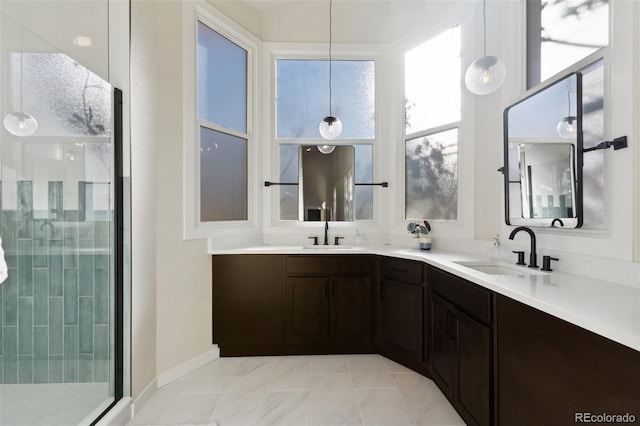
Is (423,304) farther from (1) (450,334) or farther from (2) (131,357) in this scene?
(2) (131,357)

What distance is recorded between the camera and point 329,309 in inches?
101

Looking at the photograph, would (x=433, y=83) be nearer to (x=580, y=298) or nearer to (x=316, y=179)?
(x=316, y=179)

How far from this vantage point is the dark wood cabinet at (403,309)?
2232 mm

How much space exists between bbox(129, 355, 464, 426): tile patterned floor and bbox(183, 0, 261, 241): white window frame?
1.14 metres

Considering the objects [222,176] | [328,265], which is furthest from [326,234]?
[222,176]

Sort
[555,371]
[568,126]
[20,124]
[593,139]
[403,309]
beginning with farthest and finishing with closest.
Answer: [403,309] → [568,126] → [593,139] → [20,124] → [555,371]

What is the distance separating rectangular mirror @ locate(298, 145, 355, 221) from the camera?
3.09 m

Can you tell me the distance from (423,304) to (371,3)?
3.10 meters

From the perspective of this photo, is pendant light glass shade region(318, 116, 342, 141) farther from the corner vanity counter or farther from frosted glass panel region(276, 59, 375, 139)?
the corner vanity counter

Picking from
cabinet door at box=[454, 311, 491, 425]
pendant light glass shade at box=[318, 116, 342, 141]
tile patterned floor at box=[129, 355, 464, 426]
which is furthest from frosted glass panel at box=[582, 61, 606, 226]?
pendant light glass shade at box=[318, 116, 342, 141]

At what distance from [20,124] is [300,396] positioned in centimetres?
221

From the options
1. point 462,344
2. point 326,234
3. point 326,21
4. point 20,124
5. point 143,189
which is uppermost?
point 326,21

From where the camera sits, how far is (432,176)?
9.23 ft

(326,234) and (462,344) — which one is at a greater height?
(326,234)
